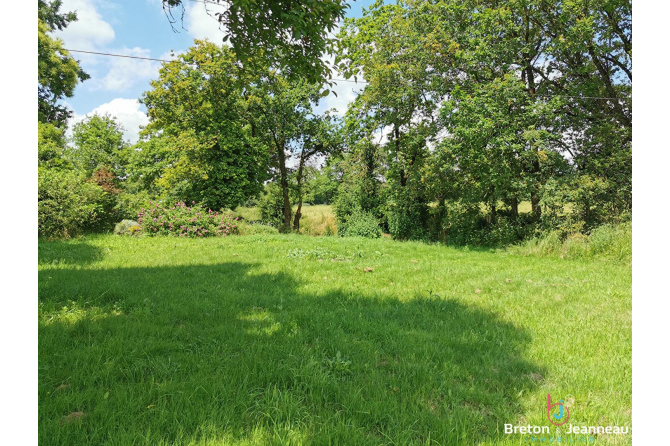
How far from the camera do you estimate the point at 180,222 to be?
13.8m

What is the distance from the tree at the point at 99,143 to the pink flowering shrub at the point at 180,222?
586 inches

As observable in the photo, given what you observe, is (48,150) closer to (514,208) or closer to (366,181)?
(366,181)

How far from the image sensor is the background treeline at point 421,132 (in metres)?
11.0

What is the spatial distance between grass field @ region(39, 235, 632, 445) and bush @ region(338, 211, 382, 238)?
1087 centimetres

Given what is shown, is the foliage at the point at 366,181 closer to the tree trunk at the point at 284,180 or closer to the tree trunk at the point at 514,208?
the tree trunk at the point at 284,180

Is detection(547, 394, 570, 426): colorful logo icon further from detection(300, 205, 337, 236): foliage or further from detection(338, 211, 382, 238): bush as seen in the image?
detection(300, 205, 337, 236): foliage

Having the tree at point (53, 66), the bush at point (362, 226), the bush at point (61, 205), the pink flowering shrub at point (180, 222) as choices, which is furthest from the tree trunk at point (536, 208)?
the tree at point (53, 66)

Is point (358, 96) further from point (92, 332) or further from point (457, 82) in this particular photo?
point (92, 332)

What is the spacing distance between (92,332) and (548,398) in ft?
15.2

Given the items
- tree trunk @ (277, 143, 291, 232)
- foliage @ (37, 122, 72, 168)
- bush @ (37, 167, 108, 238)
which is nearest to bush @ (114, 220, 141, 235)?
bush @ (37, 167, 108, 238)

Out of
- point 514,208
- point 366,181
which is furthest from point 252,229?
point 514,208

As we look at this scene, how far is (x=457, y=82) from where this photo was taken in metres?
13.3

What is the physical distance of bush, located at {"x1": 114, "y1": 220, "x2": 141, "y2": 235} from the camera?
13.3m

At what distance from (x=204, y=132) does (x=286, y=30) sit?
15321 mm
